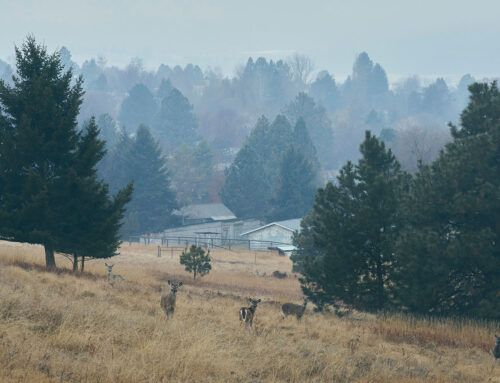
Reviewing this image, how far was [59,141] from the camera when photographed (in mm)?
20797

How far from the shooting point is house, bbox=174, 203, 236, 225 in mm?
80250

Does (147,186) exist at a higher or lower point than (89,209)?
higher

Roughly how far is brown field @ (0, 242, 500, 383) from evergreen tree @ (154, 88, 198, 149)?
117880 mm

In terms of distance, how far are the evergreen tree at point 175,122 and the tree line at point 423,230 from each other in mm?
114308

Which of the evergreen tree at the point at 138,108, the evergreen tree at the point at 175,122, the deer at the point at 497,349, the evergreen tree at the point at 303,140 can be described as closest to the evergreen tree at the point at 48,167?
the deer at the point at 497,349

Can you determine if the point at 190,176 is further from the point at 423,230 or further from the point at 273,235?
the point at 423,230

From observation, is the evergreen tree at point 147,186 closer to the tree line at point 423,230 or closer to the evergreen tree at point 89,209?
the evergreen tree at point 89,209

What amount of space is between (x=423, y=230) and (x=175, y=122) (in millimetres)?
118899

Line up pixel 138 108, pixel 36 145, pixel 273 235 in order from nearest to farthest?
pixel 36 145, pixel 273 235, pixel 138 108

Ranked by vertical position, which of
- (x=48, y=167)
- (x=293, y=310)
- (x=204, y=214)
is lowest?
(x=293, y=310)

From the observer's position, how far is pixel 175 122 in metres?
→ 133

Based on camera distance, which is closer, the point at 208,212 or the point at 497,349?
the point at 497,349

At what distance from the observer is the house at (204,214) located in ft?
263

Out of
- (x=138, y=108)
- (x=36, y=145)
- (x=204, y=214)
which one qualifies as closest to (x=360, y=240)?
(x=36, y=145)
